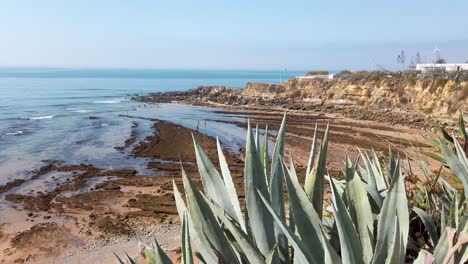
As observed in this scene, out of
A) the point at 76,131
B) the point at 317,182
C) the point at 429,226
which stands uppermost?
the point at 317,182

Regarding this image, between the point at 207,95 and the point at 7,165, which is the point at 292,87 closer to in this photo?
the point at 207,95

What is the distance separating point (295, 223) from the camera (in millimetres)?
1181

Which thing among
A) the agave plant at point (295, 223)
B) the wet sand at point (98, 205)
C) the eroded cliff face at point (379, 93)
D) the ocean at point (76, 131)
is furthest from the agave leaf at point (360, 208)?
the eroded cliff face at point (379, 93)

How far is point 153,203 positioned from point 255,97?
39928mm

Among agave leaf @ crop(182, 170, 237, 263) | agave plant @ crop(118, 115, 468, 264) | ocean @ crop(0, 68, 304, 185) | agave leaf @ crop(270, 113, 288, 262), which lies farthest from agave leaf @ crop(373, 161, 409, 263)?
ocean @ crop(0, 68, 304, 185)

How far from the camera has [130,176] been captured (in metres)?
16.4

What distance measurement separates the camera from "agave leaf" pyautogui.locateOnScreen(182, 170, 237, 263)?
1216 mm

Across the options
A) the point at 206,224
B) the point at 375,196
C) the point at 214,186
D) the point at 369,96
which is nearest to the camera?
the point at 206,224

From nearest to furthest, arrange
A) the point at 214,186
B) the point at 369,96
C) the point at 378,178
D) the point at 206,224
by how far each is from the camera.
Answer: the point at 206,224 → the point at 214,186 → the point at 378,178 → the point at 369,96

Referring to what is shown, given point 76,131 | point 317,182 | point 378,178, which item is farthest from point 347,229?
point 76,131

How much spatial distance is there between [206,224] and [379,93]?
1472 inches

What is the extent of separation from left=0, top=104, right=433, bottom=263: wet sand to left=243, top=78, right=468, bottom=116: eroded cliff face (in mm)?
7955

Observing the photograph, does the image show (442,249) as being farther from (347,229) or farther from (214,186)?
(214,186)

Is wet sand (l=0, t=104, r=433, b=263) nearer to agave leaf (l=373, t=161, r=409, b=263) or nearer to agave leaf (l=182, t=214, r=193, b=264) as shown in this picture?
agave leaf (l=373, t=161, r=409, b=263)
